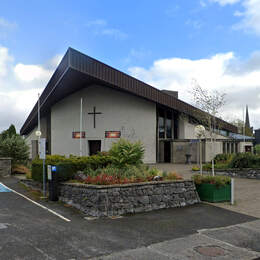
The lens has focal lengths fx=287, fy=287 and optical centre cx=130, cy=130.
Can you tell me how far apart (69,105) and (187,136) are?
13.3 metres

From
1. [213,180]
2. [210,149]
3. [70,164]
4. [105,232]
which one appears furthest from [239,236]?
[210,149]

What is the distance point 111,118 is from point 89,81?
4.25m

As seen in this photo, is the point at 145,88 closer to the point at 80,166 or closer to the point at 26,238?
the point at 80,166

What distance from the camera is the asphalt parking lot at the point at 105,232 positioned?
212 inches

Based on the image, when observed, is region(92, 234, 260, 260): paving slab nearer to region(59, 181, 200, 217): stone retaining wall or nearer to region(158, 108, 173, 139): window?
region(59, 181, 200, 217): stone retaining wall

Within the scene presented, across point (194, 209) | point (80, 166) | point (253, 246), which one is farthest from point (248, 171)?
point (253, 246)

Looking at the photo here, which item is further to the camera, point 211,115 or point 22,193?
point 211,115

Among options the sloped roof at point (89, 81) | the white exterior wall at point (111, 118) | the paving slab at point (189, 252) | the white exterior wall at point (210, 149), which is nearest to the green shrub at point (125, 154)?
the paving slab at point (189, 252)

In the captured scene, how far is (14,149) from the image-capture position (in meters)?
20.6

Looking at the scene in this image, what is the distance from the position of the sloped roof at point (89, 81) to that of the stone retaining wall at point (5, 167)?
28.6ft

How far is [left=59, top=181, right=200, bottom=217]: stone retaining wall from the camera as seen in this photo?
8289mm

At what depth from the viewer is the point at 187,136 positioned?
31.2 m

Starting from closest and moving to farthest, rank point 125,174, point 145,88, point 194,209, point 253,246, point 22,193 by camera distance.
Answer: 1. point 253,246
2. point 194,209
3. point 125,174
4. point 22,193
5. point 145,88

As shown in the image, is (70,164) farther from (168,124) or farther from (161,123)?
(168,124)
